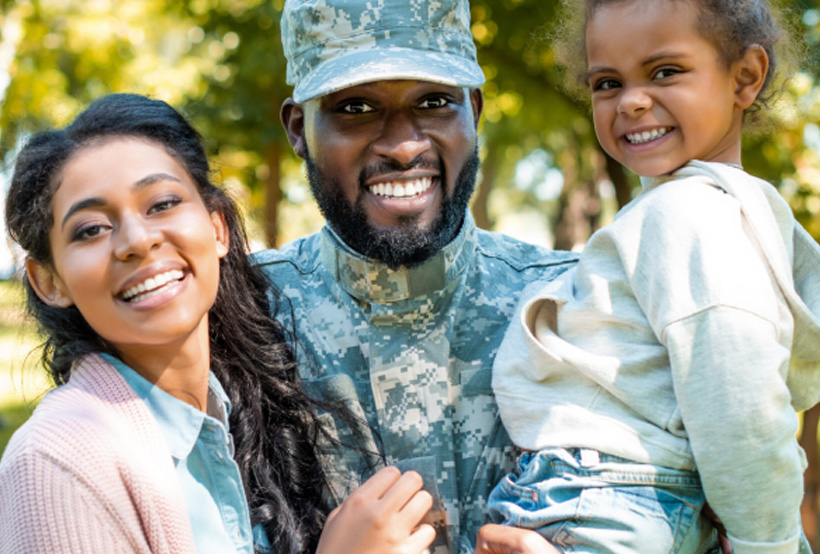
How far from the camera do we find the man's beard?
271cm

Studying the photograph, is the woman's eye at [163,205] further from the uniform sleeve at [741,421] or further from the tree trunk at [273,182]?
the tree trunk at [273,182]

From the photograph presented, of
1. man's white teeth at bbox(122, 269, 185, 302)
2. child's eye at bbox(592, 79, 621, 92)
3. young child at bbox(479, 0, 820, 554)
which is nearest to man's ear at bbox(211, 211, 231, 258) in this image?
man's white teeth at bbox(122, 269, 185, 302)

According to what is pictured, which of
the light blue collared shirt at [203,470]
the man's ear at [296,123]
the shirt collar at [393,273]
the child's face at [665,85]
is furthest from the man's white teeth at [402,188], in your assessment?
the light blue collared shirt at [203,470]

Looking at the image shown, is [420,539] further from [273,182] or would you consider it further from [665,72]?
[273,182]

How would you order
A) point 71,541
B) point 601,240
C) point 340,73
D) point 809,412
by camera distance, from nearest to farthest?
point 71,541 → point 601,240 → point 340,73 → point 809,412

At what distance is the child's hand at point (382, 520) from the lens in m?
2.16

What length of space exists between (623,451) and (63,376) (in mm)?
1486

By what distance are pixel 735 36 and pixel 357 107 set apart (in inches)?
44.9

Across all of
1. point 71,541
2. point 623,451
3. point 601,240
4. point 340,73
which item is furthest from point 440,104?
point 71,541

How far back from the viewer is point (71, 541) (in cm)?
182

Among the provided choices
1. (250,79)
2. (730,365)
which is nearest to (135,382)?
(730,365)

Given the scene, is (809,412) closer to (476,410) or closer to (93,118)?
(476,410)

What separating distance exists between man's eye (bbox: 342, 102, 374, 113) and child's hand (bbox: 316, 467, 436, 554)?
3.75 feet

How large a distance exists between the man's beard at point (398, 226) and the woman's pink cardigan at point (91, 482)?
0.96 m
